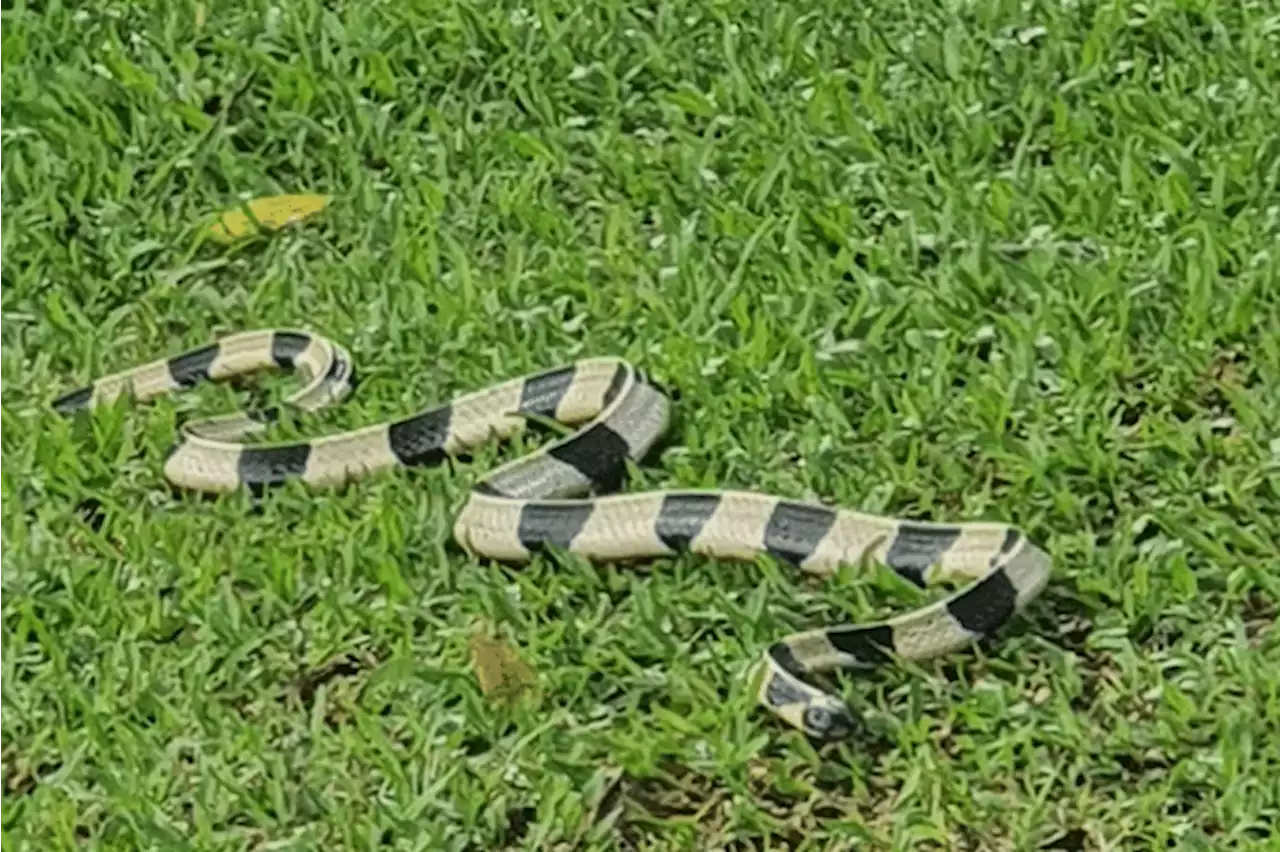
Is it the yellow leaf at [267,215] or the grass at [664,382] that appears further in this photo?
the yellow leaf at [267,215]

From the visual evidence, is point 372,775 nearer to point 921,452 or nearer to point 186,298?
point 921,452

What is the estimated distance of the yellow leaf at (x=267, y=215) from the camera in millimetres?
7441

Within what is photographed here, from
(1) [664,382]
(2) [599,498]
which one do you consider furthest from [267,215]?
(2) [599,498]

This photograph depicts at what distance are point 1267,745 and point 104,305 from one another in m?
3.51

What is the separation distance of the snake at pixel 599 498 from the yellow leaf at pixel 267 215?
57cm

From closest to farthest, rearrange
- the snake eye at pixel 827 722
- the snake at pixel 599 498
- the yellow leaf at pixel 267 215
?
the snake eye at pixel 827 722
the snake at pixel 599 498
the yellow leaf at pixel 267 215

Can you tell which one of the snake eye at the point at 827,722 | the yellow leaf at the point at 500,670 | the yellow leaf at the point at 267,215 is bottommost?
the yellow leaf at the point at 267,215

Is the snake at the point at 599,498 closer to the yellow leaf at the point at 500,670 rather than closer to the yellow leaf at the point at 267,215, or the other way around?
the yellow leaf at the point at 500,670

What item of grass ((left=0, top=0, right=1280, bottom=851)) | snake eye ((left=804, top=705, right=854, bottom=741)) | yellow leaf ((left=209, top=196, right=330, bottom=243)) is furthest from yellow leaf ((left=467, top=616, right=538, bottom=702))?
yellow leaf ((left=209, top=196, right=330, bottom=243))

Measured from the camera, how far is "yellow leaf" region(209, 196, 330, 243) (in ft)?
24.4

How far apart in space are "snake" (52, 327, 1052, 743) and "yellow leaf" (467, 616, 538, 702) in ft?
1.14

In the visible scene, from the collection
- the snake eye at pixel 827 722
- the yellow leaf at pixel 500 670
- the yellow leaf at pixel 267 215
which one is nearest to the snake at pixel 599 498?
the snake eye at pixel 827 722

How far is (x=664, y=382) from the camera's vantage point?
20.8 feet

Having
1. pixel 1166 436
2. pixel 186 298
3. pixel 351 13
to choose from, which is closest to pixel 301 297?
pixel 186 298
